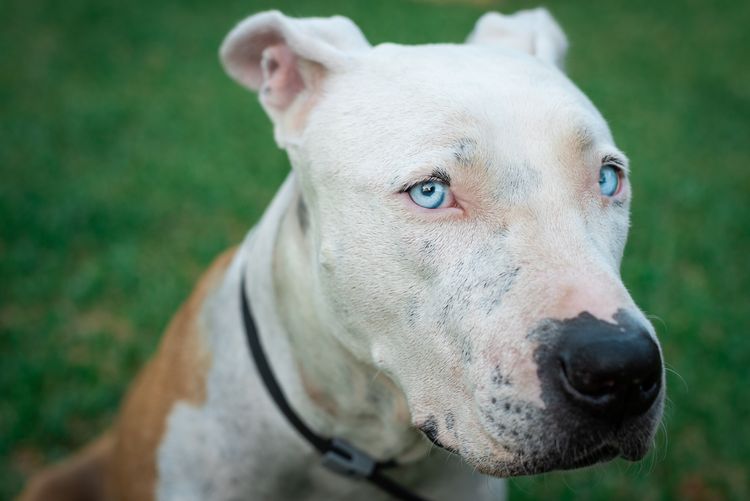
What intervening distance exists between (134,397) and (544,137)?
204cm

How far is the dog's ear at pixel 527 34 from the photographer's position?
2581 millimetres

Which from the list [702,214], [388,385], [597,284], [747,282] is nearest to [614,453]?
[597,284]

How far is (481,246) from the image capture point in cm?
182

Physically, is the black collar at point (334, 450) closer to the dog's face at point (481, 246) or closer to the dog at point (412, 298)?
the dog at point (412, 298)

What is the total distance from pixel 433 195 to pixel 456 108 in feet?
0.82

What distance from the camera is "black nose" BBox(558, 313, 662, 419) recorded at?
1.57 meters

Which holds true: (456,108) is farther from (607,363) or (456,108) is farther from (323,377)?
(323,377)

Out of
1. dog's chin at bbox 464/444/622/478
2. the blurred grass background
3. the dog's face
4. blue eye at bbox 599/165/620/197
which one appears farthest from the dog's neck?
blue eye at bbox 599/165/620/197

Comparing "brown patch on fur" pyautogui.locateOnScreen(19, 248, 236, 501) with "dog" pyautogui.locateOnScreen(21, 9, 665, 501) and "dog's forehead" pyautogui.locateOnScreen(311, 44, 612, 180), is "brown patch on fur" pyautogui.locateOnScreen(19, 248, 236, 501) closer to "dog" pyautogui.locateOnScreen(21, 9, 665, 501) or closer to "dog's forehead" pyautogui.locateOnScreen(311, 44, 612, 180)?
"dog" pyautogui.locateOnScreen(21, 9, 665, 501)

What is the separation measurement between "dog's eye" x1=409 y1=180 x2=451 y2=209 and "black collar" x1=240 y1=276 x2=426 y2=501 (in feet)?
3.02

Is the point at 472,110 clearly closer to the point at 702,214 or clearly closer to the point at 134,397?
the point at 134,397

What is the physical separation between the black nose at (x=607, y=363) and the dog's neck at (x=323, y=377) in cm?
72

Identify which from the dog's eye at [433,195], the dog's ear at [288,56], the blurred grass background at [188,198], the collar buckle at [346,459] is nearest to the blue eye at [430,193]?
the dog's eye at [433,195]

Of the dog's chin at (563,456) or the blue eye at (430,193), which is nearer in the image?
the dog's chin at (563,456)
